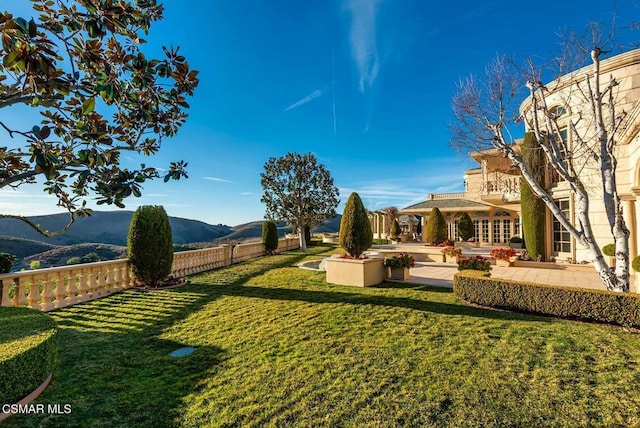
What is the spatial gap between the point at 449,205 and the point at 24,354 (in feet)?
82.1

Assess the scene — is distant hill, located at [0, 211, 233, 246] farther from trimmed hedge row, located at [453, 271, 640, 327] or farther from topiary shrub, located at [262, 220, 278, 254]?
trimmed hedge row, located at [453, 271, 640, 327]

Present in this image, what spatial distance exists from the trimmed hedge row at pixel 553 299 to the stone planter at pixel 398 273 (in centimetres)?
266

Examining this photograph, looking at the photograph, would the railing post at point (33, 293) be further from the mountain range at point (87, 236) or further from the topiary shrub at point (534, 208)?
the topiary shrub at point (534, 208)

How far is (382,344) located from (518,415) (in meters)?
2.08

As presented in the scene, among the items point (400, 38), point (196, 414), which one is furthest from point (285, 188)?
point (196, 414)

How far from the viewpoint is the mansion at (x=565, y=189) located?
841 cm

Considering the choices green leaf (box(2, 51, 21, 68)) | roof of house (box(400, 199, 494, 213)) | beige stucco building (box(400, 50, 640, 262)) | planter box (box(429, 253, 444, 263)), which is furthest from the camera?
roof of house (box(400, 199, 494, 213))

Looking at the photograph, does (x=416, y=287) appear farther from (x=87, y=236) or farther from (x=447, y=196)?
(x=87, y=236)

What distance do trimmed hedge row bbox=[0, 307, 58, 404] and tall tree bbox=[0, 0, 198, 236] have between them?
4.28 feet

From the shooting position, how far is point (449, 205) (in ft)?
76.7

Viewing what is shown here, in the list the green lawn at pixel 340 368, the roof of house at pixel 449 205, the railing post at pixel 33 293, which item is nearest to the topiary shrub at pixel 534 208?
the roof of house at pixel 449 205

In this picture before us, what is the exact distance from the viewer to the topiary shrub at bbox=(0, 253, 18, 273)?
621cm

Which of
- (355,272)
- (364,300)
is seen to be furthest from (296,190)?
(364,300)

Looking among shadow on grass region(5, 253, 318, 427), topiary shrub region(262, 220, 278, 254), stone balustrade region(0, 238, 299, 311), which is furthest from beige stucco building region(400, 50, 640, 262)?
stone balustrade region(0, 238, 299, 311)
